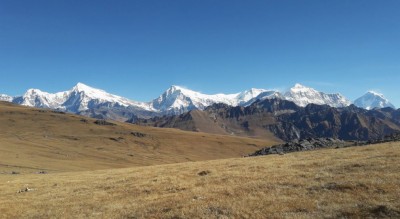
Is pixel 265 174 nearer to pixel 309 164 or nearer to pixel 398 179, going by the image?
pixel 309 164

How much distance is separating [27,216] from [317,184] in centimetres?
2173

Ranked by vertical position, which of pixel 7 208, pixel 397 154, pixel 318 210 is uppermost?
pixel 397 154

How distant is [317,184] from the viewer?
1173 inches

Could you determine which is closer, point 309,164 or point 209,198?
point 209,198

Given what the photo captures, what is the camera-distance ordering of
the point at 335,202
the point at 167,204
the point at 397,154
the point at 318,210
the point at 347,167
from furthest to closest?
the point at 397,154 → the point at 347,167 → the point at 167,204 → the point at 335,202 → the point at 318,210

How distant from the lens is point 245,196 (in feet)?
92.4

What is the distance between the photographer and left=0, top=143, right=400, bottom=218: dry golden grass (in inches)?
928

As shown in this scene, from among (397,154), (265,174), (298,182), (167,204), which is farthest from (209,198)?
(397,154)

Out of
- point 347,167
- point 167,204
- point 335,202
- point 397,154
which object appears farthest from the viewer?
point 397,154

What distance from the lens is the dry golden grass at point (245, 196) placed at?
2358cm

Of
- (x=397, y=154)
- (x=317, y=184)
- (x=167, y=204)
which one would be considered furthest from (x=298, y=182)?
(x=397, y=154)

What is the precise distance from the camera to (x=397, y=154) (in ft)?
132

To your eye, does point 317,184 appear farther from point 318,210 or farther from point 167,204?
point 167,204

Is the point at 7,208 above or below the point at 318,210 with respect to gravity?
below
